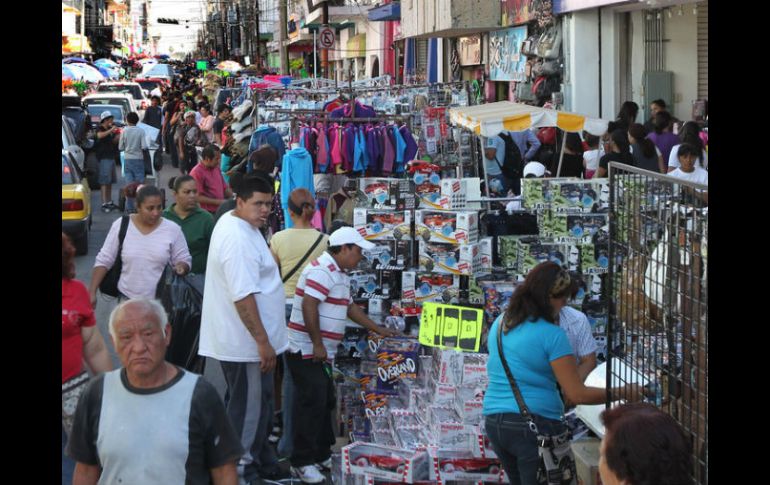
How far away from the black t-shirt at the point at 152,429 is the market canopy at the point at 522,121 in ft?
26.2

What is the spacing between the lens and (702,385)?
420cm

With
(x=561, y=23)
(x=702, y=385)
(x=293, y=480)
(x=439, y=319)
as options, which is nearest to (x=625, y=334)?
(x=702, y=385)

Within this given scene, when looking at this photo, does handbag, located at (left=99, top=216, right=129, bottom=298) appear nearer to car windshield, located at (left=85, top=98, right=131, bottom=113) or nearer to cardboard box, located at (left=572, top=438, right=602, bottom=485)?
cardboard box, located at (left=572, top=438, right=602, bottom=485)

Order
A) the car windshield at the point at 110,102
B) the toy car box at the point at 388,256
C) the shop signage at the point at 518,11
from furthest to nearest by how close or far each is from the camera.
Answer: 1. the car windshield at the point at 110,102
2. the shop signage at the point at 518,11
3. the toy car box at the point at 388,256

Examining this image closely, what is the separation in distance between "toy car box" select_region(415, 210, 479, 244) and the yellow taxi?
6.83 meters

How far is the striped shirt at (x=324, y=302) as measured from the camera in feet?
23.3

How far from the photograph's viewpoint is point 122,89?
40.2 meters

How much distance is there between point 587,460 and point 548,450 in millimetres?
241

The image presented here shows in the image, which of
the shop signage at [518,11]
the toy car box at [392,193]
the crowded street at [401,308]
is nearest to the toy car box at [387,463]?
the crowded street at [401,308]

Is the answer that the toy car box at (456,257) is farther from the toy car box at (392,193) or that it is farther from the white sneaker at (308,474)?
the white sneaker at (308,474)

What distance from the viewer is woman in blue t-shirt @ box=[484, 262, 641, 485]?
5.29 meters

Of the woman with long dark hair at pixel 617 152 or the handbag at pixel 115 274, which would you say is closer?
the handbag at pixel 115 274
